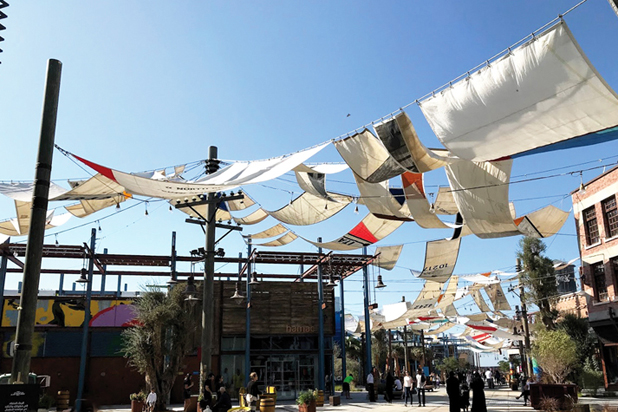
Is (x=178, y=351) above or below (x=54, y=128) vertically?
below

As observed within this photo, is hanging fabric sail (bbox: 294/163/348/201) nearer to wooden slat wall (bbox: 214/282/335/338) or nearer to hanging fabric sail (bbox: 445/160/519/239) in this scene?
hanging fabric sail (bbox: 445/160/519/239)

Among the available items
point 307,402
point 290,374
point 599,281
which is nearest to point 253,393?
point 307,402

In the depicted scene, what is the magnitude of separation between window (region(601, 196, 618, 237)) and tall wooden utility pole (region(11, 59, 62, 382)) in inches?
988

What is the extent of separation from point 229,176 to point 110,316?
16.0m

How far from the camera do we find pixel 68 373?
25.8 meters

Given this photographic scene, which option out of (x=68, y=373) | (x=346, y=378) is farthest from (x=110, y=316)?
(x=346, y=378)

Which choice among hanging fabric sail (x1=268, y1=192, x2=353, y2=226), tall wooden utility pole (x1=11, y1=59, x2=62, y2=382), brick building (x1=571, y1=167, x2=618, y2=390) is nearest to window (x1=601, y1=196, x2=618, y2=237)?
brick building (x1=571, y1=167, x2=618, y2=390)

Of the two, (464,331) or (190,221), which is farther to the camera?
(464,331)

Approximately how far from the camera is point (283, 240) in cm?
2773

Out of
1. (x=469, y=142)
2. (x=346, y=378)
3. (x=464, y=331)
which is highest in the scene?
(x=469, y=142)

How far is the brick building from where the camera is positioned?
24984 millimetres

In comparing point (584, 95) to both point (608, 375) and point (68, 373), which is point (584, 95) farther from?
point (68, 373)

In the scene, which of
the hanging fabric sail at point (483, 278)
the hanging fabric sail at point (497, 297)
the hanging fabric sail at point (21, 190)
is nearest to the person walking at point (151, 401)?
the hanging fabric sail at point (21, 190)

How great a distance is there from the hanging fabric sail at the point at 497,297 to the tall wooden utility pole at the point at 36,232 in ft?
105
